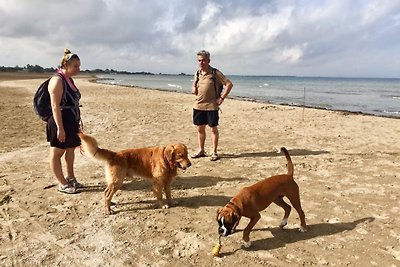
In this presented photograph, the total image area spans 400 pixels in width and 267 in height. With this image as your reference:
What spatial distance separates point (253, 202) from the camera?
12.9ft

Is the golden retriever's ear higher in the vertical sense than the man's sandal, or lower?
higher

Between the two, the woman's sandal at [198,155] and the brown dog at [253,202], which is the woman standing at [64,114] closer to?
the brown dog at [253,202]

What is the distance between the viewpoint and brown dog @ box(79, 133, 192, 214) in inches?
194

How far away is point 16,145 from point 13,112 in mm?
7004

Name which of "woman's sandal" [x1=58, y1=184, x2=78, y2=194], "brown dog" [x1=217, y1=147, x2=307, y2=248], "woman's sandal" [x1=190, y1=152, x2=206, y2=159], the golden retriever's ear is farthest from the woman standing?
"woman's sandal" [x1=190, y1=152, x2=206, y2=159]

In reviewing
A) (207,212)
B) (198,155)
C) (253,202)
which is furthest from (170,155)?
(198,155)

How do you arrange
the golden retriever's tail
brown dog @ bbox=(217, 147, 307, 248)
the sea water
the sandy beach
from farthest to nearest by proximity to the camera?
the sea water, the golden retriever's tail, the sandy beach, brown dog @ bbox=(217, 147, 307, 248)

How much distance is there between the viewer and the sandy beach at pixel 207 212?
3891 mm

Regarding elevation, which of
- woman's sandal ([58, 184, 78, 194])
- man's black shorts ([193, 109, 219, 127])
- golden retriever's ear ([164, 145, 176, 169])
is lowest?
woman's sandal ([58, 184, 78, 194])

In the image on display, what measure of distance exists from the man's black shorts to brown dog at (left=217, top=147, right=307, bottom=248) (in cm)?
345

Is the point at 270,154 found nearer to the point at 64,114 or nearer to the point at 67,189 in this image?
the point at 67,189

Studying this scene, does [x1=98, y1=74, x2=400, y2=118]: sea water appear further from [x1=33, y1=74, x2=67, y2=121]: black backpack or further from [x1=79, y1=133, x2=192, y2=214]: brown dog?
[x1=33, y1=74, x2=67, y2=121]: black backpack

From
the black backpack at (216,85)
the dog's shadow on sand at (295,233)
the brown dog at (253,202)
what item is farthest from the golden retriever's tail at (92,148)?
the black backpack at (216,85)

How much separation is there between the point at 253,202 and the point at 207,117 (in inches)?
156
